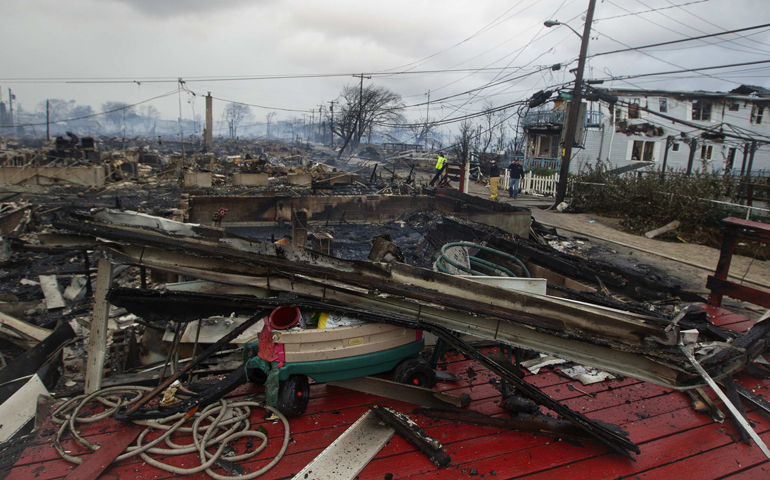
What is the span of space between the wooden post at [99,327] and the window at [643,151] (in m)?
31.4

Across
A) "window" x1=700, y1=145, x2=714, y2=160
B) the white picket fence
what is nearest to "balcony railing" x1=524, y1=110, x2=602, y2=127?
"window" x1=700, y1=145, x2=714, y2=160

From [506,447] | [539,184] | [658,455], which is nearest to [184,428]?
[506,447]

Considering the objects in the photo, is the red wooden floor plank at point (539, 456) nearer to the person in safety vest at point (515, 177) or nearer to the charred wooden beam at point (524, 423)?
the charred wooden beam at point (524, 423)

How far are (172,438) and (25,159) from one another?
81.5 feet

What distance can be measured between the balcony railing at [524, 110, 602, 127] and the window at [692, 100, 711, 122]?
22.8ft

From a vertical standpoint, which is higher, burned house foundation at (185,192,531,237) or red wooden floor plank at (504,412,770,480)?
burned house foundation at (185,192,531,237)

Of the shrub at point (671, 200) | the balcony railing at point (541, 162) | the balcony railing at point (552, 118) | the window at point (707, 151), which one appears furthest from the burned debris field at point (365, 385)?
the window at point (707, 151)

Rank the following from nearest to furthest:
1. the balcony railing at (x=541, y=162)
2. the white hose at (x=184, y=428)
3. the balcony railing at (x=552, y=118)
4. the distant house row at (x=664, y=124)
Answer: the white hose at (x=184, y=428) → the distant house row at (x=664, y=124) → the balcony railing at (x=552, y=118) → the balcony railing at (x=541, y=162)

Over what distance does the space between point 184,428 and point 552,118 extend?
1227 inches

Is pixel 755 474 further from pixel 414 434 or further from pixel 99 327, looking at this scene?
pixel 99 327

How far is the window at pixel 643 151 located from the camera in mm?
26719

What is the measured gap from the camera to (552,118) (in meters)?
28.6

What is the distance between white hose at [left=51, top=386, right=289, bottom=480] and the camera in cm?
209

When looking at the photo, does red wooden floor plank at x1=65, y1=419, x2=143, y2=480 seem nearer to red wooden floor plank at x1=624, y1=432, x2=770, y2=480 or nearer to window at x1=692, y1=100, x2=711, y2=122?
red wooden floor plank at x1=624, y1=432, x2=770, y2=480
